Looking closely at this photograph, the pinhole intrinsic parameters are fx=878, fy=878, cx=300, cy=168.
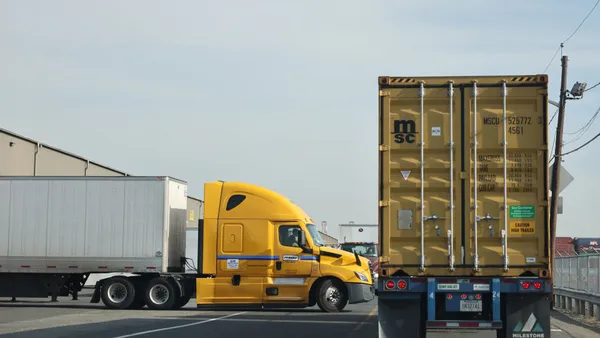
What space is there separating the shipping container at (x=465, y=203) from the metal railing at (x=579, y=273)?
31.1 ft

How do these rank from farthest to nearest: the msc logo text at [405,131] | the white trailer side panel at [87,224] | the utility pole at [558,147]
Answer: the utility pole at [558,147], the white trailer side panel at [87,224], the msc logo text at [405,131]

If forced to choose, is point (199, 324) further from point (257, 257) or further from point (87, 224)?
point (87, 224)

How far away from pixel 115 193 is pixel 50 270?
117 inches

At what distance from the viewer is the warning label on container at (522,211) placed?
41.4 feet

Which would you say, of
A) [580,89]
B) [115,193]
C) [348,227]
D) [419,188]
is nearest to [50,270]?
[115,193]

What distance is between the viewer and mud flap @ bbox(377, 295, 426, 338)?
41.9 ft

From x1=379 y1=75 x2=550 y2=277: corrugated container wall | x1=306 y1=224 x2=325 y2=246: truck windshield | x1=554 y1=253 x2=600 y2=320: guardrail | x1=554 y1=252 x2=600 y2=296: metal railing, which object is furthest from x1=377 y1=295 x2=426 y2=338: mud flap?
x1=306 y1=224 x2=325 y2=246: truck windshield

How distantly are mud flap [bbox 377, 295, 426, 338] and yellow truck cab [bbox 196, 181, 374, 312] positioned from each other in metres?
11.2

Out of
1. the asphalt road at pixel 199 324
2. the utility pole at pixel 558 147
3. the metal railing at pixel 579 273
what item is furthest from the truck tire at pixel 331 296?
the utility pole at pixel 558 147

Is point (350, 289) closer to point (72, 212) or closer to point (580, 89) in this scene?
point (72, 212)

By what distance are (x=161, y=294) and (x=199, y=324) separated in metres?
6.36

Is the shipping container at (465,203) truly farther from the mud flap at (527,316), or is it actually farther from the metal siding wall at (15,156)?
the metal siding wall at (15,156)

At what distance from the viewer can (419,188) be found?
12.8 metres

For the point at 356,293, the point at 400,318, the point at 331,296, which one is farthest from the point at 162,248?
the point at 400,318
